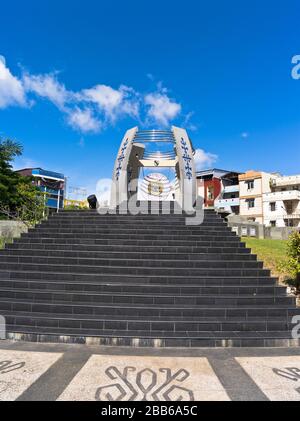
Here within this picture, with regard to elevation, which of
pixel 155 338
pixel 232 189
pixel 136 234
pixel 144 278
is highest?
pixel 232 189

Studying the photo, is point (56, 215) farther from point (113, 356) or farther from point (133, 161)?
point (133, 161)

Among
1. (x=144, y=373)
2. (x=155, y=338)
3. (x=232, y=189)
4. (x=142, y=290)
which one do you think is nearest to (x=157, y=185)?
(x=142, y=290)

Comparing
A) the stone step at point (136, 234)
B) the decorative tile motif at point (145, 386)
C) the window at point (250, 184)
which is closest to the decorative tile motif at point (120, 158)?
the stone step at point (136, 234)

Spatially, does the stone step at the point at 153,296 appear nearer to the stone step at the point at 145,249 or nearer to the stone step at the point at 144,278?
the stone step at the point at 144,278

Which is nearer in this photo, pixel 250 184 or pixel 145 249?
pixel 145 249

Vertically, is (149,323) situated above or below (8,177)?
below

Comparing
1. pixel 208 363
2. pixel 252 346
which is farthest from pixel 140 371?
pixel 252 346

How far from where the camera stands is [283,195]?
30.5m

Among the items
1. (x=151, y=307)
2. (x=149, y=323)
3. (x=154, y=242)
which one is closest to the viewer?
(x=149, y=323)

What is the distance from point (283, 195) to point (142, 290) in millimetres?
29238

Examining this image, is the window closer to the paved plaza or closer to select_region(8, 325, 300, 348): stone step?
select_region(8, 325, 300, 348): stone step

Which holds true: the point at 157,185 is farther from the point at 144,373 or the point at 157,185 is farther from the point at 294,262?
the point at 144,373

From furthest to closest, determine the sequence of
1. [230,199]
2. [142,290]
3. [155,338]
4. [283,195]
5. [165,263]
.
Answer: [230,199] → [283,195] → [165,263] → [142,290] → [155,338]

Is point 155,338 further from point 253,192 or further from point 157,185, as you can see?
point 253,192
